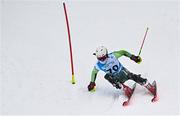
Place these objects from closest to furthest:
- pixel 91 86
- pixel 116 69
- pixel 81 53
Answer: pixel 116 69, pixel 91 86, pixel 81 53

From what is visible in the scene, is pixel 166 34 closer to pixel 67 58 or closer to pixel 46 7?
pixel 67 58

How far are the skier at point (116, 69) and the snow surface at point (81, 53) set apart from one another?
0.32ft

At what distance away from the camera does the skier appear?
3.72 m

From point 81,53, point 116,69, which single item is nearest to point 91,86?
point 116,69

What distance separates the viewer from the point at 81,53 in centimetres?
443

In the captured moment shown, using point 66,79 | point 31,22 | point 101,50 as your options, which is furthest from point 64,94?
point 31,22

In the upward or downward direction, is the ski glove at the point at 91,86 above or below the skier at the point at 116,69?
below

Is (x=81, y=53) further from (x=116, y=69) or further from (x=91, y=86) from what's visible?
(x=116, y=69)

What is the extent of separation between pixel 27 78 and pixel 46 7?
3.46 ft

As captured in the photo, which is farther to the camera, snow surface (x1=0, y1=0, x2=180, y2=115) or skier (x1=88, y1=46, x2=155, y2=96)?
snow surface (x1=0, y1=0, x2=180, y2=115)

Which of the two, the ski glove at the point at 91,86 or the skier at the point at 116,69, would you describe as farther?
the ski glove at the point at 91,86

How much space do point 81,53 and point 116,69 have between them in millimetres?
708

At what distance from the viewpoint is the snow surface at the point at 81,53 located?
387 centimetres

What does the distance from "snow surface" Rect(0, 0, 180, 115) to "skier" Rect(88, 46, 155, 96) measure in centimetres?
10
